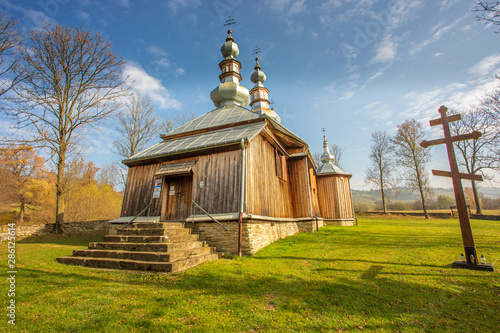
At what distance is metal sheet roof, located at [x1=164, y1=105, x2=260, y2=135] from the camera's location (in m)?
12.9

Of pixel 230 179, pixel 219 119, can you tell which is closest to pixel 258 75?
pixel 219 119

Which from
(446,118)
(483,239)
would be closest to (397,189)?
(483,239)

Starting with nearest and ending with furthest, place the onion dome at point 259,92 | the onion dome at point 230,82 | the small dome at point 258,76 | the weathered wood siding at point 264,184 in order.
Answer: the weathered wood siding at point 264,184 < the onion dome at point 230,82 < the onion dome at point 259,92 < the small dome at point 258,76

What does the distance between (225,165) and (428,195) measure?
24.6m

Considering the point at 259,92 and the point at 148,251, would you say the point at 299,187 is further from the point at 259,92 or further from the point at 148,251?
the point at 259,92

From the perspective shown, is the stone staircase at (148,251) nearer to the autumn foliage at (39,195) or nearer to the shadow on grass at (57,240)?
the shadow on grass at (57,240)

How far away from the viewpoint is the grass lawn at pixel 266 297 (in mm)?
3436

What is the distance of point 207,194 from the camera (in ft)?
31.0

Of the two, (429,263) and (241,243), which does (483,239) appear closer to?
(429,263)

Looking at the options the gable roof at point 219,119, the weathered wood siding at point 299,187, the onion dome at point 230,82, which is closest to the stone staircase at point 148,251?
the gable roof at point 219,119

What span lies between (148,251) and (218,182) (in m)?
3.70

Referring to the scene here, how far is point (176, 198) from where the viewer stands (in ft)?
34.6

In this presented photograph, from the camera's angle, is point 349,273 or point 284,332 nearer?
point 284,332

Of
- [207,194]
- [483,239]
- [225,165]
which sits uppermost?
[225,165]
